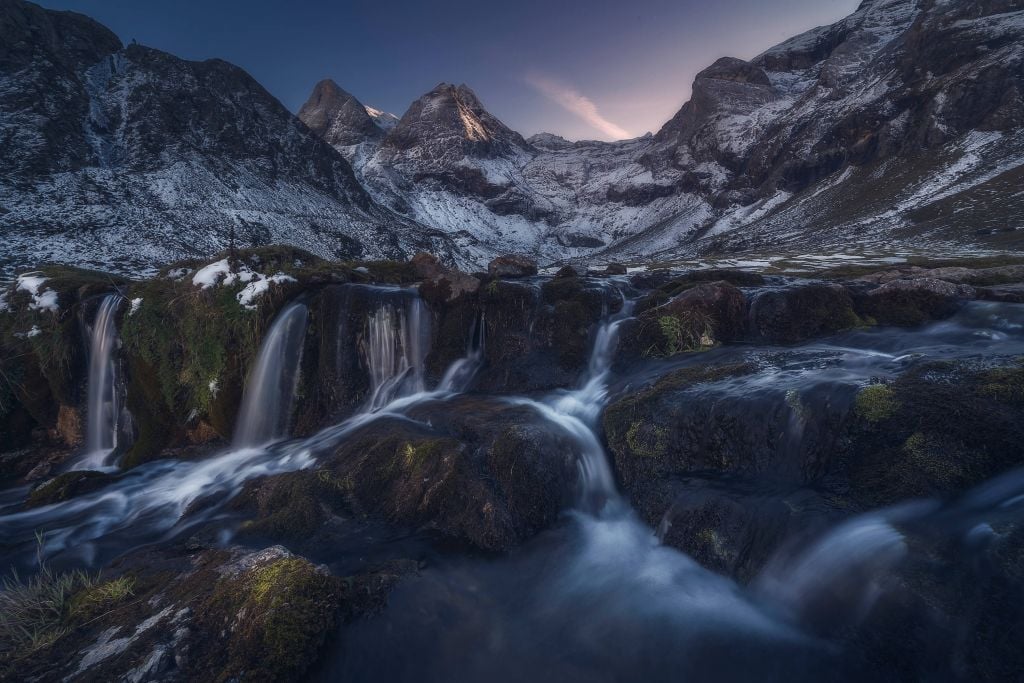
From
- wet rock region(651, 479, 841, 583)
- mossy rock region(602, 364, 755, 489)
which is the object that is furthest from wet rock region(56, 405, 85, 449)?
wet rock region(651, 479, 841, 583)

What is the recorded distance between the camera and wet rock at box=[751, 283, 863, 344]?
1050 cm

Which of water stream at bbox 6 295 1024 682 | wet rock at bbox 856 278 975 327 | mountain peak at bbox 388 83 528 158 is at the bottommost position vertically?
water stream at bbox 6 295 1024 682

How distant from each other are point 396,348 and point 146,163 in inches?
1977

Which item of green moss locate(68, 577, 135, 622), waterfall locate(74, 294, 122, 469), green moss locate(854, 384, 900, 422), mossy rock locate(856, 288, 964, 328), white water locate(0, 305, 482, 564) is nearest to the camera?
green moss locate(68, 577, 135, 622)

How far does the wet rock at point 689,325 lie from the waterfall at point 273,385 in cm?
871

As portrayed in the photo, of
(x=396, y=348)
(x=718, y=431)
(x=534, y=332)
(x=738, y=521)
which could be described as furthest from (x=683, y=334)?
(x=396, y=348)

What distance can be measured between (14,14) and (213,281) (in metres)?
68.3

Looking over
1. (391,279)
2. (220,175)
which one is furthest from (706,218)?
(391,279)

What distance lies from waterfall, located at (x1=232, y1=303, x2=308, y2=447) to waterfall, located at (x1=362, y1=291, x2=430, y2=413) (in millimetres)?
1875

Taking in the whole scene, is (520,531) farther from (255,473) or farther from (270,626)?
(255,473)

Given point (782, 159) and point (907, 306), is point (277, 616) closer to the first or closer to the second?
point (907, 306)

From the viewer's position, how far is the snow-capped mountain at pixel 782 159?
60438mm

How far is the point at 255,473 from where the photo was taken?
8.88 meters

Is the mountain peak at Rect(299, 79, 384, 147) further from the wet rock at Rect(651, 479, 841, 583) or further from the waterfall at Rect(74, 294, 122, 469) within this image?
the wet rock at Rect(651, 479, 841, 583)
